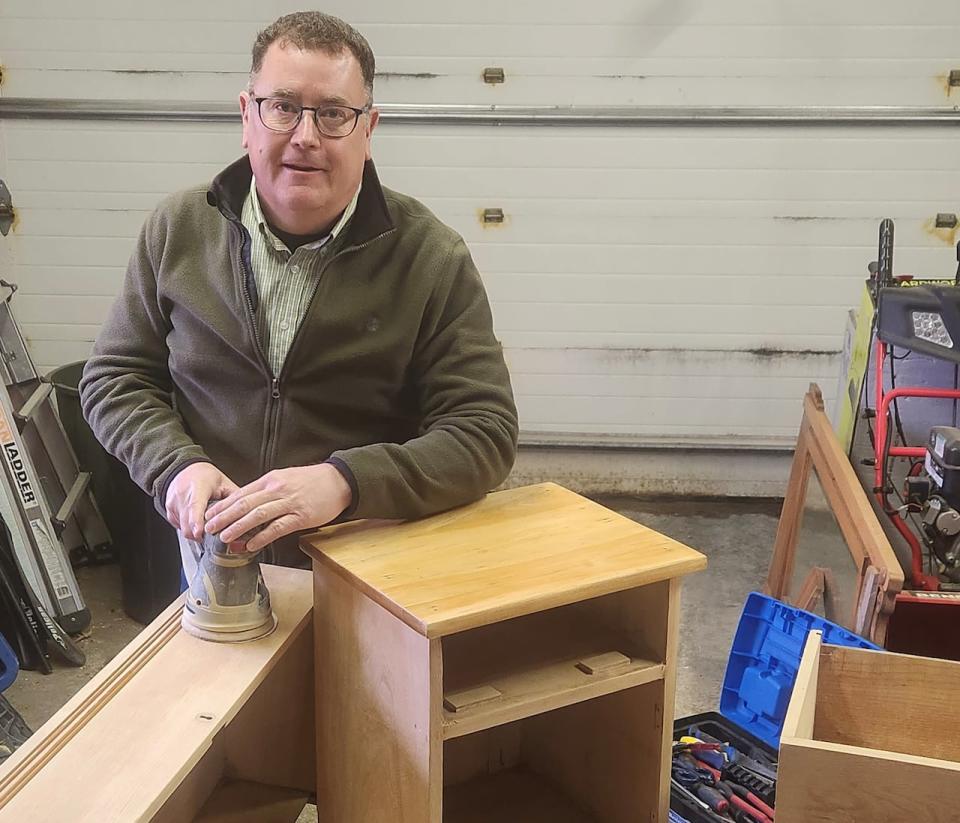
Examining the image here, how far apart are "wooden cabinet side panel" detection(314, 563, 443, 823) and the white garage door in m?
2.75

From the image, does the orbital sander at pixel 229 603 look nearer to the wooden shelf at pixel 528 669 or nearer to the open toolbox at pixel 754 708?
the wooden shelf at pixel 528 669

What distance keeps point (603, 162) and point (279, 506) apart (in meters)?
2.87

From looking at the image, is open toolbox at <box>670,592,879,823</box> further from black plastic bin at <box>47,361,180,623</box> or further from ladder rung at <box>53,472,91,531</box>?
ladder rung at <box>53,472,91,531</box>

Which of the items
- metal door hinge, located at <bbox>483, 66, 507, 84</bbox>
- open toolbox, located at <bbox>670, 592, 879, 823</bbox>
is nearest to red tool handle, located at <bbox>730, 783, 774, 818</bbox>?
open toolbox, located at <bbox>670, 592, 879, 823</bbox>

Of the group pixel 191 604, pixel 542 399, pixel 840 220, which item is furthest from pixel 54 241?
pixel 840 220

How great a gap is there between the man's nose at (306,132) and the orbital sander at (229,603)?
65cm

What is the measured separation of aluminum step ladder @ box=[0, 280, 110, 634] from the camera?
3111 mm

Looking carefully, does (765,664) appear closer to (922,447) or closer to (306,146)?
(922,447)

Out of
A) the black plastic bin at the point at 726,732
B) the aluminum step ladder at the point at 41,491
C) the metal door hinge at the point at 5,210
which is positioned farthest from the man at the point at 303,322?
the metal door hinge at the point at 5,210

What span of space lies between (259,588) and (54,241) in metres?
2.92

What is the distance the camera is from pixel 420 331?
1.78 meters

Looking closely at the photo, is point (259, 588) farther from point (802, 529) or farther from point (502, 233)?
point (502, 233)

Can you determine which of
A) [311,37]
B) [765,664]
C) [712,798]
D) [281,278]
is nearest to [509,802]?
[712,798]

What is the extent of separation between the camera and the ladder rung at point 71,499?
3.32 m
